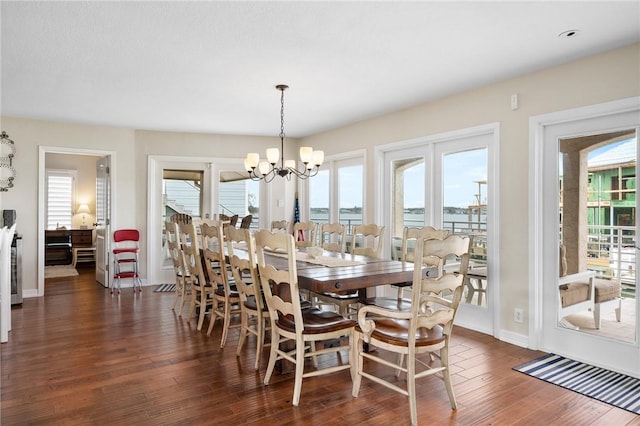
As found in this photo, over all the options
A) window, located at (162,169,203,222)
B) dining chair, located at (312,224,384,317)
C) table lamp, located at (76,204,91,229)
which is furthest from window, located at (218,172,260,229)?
table lamp, located at (76,204,91,229)

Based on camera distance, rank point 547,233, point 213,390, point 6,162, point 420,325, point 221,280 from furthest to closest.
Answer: point 6,162, point 221,280, point 547,233, point 213,390, point 420,325

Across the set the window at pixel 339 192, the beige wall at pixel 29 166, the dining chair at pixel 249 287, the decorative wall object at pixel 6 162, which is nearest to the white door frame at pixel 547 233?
the dining chair at pixel 249 287

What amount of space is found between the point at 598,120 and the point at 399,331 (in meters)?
2.36

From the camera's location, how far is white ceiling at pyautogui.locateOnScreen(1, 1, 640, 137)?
2574mm

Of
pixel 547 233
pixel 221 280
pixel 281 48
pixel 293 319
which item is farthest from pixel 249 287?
pixel 547 233

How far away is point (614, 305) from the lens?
10.5ft

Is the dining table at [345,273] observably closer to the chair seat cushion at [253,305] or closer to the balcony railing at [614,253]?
the chair seat cushion at [253,305]

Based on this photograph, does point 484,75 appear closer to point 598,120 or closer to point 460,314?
point 598,120

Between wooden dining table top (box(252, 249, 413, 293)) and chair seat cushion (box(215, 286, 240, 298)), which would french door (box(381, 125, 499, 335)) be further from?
chair seat cushion (box(215, 286, 240, 298))

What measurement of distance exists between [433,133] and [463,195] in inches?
31.1

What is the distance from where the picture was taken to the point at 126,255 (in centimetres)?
650

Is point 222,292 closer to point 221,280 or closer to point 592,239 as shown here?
point 221,280

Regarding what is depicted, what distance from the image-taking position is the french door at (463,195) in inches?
162

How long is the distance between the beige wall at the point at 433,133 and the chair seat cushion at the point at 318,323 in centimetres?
194
